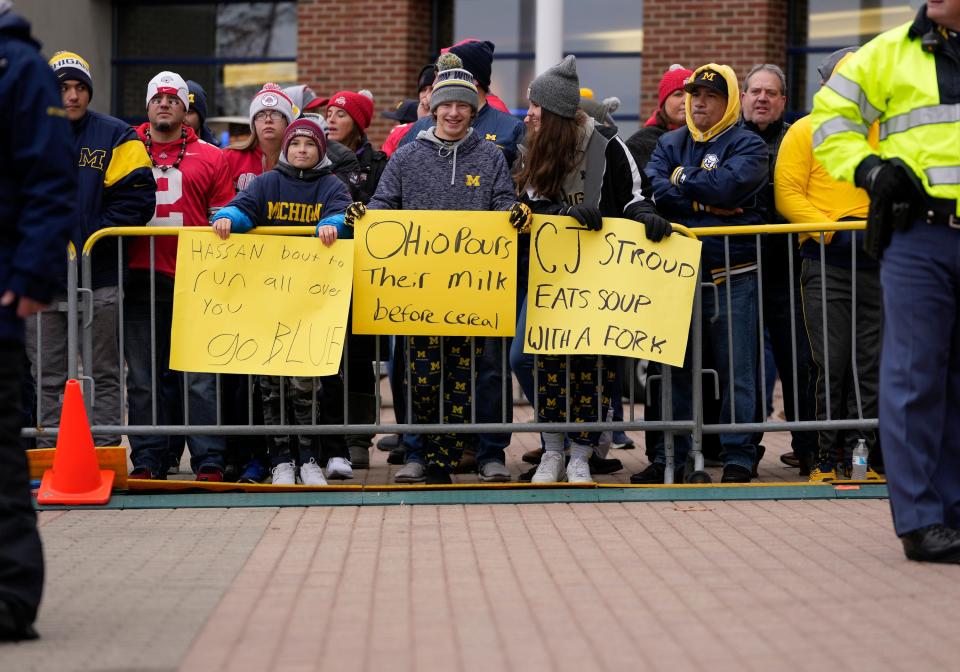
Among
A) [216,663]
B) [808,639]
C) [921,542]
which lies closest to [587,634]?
[808,639]

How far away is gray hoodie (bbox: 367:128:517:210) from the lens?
8.43 meters

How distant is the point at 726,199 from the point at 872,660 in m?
3.95

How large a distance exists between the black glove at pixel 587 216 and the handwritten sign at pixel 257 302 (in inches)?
45.2

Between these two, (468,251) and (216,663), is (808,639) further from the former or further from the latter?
(468,251)

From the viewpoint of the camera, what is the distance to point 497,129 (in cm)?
941

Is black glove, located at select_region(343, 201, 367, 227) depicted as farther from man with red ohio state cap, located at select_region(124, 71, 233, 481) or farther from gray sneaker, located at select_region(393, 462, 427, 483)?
gray sneaker, located at select_region(393, 462, 427, 483)

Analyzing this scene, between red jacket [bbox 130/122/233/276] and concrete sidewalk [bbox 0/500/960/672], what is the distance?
186 centimetres

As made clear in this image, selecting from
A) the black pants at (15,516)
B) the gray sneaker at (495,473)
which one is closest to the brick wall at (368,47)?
the gray sneaker at (495,473)

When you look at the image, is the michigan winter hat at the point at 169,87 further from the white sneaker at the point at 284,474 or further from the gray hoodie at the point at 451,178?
the white sneaker at the point at 284,474

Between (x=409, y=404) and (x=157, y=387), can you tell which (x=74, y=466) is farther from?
(x=409, y=404)

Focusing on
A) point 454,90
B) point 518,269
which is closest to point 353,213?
point 454,90

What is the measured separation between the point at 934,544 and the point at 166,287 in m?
4.28

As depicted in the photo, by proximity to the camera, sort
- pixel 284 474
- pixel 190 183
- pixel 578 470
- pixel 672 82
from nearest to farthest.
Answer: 1. pixel 284 474
2. pixel 578 470
3. pixel 190 183
4. pixel 672 82

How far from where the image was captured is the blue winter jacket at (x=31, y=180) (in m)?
5.13
